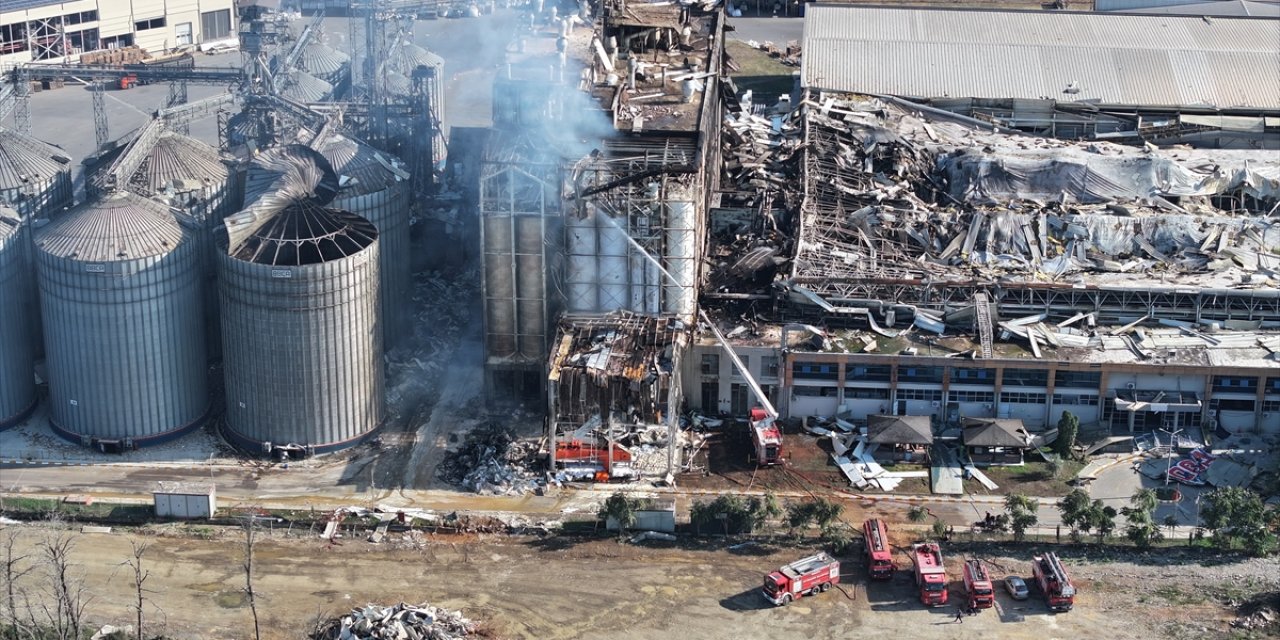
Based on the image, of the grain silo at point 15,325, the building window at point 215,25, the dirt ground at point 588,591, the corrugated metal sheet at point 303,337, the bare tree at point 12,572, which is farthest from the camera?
the building window at point 215,25

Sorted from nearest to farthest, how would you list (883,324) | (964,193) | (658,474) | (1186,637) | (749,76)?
(1186,637) → (658,474) → (883,324) → (964,193) → (749,76)

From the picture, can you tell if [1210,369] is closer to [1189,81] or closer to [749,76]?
[1189,81]

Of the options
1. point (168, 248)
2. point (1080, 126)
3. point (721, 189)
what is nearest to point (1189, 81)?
point (1080, 126)

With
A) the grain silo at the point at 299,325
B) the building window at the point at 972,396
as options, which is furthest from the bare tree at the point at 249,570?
the building window at the point at 972,396

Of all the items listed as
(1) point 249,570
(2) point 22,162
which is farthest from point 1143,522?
(2) point 22,162

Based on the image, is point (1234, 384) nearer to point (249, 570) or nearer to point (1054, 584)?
point (1054, 584)

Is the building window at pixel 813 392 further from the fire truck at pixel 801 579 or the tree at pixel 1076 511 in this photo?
the fire truck at pixel 801 579
